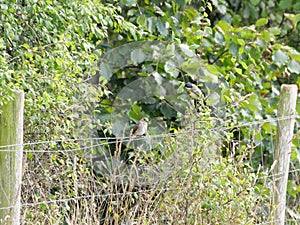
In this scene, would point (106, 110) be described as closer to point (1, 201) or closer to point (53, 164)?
point (53, 164)

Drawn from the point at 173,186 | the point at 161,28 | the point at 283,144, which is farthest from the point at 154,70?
the point at 173,186

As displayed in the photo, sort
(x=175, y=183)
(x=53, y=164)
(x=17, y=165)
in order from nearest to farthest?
(x=17, y=165) < (x=175, y=183) < (x=53, y=164)

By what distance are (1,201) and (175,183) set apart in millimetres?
1083

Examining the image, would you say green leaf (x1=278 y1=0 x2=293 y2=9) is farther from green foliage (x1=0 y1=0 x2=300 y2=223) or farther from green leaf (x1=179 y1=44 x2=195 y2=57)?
green leaf (x1=179 y1=44 x2=195 y2=57)

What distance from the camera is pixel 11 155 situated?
3.27 m

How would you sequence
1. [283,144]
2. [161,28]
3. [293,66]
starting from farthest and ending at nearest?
[293,66] → [161,28] → [283,144]

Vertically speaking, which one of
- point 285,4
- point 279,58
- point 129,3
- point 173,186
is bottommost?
point 173,186

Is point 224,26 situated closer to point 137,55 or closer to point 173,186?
point 137,55

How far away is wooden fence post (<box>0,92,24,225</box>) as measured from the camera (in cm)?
327

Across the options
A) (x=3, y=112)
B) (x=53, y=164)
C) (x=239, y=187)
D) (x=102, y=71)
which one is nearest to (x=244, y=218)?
(x=239, y=187)

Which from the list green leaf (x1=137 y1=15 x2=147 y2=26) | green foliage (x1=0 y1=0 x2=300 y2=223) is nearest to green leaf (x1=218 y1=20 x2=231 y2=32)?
green foliage (x1=0 y1=0 x2=300 y2=223)

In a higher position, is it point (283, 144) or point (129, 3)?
point (129, 3)

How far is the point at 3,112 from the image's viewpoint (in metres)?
3.31

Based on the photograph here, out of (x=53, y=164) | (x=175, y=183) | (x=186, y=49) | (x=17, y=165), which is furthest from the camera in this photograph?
(x=186, y=49)
